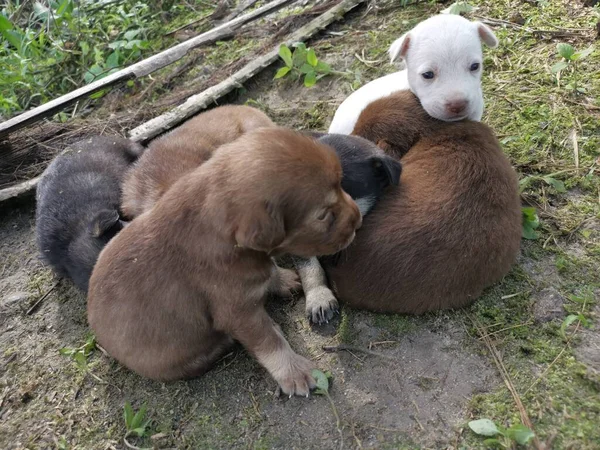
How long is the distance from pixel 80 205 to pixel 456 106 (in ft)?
11.5

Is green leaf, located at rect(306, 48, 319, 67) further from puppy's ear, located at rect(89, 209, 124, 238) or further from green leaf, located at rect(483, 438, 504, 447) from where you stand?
green leaf, located at rect(483, 438, 504, 447)

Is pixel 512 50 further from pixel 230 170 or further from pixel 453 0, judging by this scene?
pixel 230 170

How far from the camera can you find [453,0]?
7.64m

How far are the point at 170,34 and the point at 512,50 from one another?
5.36m

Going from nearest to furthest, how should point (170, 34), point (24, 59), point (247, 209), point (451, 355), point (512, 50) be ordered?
1. point (247, 209)
2. point (451, 355)
3. point (512, 50)
4. point (24, 59)
5. point (170, 34)

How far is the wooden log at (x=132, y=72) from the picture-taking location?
6.41 m

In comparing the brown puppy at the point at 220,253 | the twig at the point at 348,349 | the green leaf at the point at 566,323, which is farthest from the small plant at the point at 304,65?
the green leaf at the point at 566,323

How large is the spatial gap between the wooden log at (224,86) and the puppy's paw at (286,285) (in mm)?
2742

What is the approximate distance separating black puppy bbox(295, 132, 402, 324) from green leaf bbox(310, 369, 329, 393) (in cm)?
52

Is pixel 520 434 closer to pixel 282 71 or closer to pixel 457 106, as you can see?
pixel 457 106

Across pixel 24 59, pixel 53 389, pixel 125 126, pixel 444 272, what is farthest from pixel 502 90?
pixel 24 59

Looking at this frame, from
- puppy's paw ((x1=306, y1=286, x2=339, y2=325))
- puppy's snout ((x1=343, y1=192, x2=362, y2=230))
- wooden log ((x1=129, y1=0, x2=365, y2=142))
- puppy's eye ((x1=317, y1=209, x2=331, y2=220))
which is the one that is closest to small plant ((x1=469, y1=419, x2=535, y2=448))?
puppy's paw ((x1=306, y1=286, x2=339, y2=325))

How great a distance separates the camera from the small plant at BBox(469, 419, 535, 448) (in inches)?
128

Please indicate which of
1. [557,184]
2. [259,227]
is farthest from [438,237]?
[557,184]
